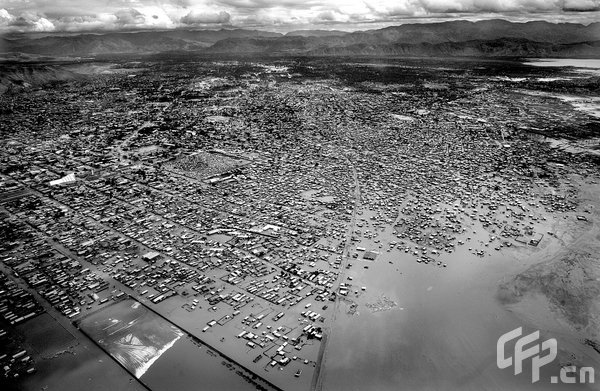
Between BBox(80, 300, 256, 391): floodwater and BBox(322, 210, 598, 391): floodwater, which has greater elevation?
BBox(322, 210, 598, 391): floodwater

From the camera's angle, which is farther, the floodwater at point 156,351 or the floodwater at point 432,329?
the floodwater at point 432,329

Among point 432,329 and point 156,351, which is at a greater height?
point 432,329

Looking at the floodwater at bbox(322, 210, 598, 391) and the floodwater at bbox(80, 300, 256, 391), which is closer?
the floodwater at bbox(80, 300, 256, 391)

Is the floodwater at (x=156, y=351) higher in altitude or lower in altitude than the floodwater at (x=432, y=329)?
lower

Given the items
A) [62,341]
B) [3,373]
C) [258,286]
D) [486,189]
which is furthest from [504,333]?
[3,373]

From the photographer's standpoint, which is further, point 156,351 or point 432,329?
point 432,329

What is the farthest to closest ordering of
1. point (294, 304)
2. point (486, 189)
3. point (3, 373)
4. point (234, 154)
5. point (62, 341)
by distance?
point (234, 154)
point (486, 189)
point (294, 304)
point (62, 341)
point (3, 373)

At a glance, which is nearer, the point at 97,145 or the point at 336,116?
the point at 97,145

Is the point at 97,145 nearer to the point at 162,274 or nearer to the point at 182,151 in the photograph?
the point at 182,151
